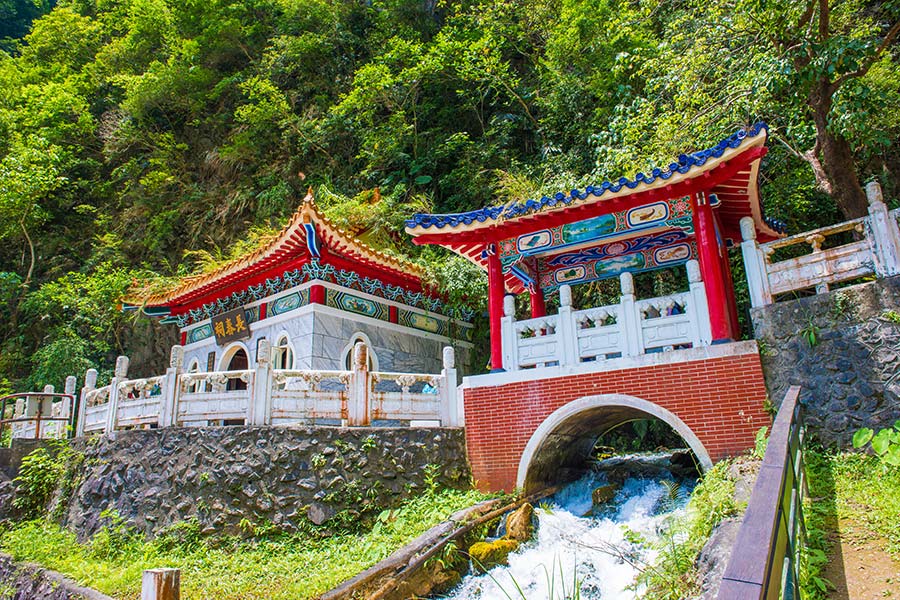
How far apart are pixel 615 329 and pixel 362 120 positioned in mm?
12887

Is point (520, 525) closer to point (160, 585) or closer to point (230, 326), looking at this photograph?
point (160, 585)

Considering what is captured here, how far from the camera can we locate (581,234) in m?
9.66

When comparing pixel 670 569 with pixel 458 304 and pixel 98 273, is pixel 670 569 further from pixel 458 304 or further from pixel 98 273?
pixel 98 273

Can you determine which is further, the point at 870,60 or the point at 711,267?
the point at 870,60

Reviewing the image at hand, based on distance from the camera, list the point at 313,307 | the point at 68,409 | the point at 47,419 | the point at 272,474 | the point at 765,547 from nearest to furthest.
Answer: the point at 765,547
the point at 272,474
the point at 313,307
the point at 47,419
the point at 68,409

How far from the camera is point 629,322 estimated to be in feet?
27.6

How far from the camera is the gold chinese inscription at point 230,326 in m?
13.3

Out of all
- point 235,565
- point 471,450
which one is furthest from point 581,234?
point 235,565

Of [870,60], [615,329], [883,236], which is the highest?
[870,60]

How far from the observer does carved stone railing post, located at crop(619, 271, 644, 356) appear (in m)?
8.35

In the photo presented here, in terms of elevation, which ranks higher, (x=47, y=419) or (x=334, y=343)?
(x=334, y=343)

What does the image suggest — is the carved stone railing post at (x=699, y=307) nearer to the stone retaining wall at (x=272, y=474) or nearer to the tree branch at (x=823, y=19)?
the stone retaining wall at (x=272, y=474)

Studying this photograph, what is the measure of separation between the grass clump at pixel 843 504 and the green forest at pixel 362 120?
15.8 feet

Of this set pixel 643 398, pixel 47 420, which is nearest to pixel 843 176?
Answer: pixel 643 398
